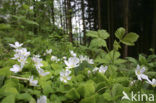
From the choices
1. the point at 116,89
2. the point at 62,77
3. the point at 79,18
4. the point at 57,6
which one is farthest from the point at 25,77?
the point at 79,18

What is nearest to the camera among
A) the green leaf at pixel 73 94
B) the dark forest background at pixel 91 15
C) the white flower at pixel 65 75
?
the green leaf at pixel 73 94

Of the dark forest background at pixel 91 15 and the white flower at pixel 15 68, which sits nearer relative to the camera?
the white flower at pixel 15 68

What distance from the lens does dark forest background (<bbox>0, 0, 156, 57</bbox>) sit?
244 cm

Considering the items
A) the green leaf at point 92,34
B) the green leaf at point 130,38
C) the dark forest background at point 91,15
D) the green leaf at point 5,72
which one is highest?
the dark forest background at point 91,15

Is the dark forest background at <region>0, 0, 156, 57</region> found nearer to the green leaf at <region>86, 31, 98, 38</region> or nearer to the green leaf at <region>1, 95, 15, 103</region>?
the green leaf at <region>86, 31, 98, 38</region>

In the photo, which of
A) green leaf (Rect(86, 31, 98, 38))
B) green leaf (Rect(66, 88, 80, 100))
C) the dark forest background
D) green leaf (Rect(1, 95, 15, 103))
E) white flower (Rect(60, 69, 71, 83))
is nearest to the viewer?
green leaf (Rect(1, 95, 15, 103))

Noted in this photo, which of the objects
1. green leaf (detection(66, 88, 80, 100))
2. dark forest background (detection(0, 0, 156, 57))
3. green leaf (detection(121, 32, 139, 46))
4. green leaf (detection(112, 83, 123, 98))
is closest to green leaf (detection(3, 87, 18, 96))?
green leaf (detection(66, 88, 80, 100))

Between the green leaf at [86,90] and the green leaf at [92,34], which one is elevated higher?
the green leaf at [92,34]

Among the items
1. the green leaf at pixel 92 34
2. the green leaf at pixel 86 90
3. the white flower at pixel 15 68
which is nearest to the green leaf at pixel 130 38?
the green leaf at pixel 92 34

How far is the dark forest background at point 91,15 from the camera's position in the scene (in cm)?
244

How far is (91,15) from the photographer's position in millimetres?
3170

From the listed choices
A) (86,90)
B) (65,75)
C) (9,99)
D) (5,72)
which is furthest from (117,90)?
(5,72)

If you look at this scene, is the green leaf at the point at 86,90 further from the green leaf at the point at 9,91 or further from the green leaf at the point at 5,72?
the green leaf at the point at 5,72

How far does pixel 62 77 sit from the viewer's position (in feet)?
3.08
